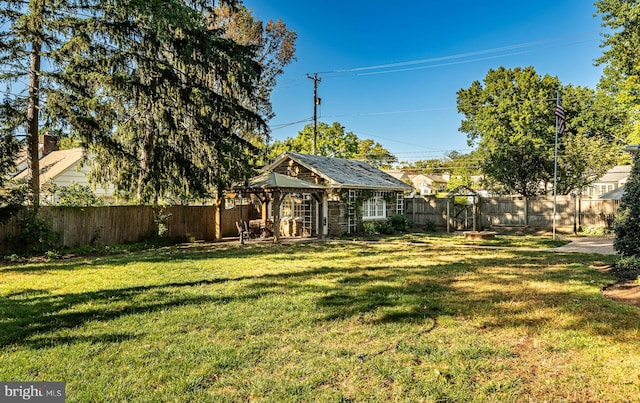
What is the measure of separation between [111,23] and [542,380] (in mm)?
13381

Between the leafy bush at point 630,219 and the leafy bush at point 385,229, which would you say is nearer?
the leafy bush at point 630,219

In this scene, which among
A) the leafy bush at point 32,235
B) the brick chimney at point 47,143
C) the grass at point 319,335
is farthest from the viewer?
the brick chimney at point 47,143

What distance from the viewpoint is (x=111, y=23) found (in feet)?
38.4

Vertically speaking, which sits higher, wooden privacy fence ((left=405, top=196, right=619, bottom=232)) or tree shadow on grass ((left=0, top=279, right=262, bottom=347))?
wooden privacy fence ((left=405, top=196, right=619, bottom=232))

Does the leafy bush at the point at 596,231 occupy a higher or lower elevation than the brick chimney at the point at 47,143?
lower

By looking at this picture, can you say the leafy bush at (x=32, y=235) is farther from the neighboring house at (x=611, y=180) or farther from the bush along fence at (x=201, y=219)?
the neighboring house at (x=611, y=180)

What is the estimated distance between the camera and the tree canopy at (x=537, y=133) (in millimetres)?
26922

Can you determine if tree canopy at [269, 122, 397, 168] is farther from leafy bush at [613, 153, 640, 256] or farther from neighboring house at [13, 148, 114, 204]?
leafy bush at [613, 153, 640, 256]

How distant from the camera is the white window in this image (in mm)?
19953

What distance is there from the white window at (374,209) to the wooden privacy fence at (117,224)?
7.38 meters

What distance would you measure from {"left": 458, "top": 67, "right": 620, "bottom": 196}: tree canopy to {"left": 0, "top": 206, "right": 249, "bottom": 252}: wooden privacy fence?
21506 mm

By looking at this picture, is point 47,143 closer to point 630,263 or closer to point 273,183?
point 273,183

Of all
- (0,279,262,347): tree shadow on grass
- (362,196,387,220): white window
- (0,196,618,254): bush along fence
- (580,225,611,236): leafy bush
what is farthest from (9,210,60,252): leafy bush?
(580,225,611,236): leafy bush

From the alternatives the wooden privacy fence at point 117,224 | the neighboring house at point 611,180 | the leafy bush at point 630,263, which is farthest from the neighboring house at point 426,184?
the leafy bush at point 630,263
